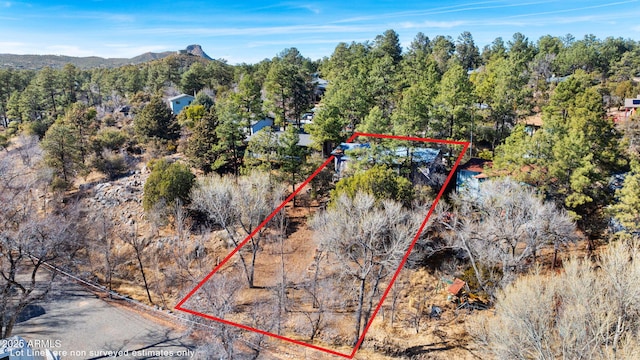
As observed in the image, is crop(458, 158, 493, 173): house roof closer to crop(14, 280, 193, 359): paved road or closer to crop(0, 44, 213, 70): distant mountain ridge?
crop(14, 280, 193, 359): paved road

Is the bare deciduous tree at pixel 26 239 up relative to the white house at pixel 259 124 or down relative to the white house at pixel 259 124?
down

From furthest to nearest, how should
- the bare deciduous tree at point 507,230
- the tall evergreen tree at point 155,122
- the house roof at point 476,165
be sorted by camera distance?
the tall evergreen tree at point 155,122 → the house roof at point 476,165 → the bare deciduous tree at point 507,230

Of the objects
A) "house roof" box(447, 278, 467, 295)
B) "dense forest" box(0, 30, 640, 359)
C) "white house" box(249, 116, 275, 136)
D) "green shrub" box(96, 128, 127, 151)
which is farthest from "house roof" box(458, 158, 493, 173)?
"green shrub" box(96, 128, 127, 151)

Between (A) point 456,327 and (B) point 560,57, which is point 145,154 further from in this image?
(B) point 560,57

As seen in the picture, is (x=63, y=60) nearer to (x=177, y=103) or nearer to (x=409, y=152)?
(x=177, y=103)

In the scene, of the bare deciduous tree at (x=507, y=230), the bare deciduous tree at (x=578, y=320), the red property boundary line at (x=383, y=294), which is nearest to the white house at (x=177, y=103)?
the red property boundary line at (x=383, y=294)

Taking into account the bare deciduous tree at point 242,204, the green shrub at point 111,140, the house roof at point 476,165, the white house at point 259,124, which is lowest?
the bare deciduous tree at point 242,204

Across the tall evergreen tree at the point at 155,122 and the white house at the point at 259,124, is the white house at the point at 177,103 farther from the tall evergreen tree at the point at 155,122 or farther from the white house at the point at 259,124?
the white house at the point at 259,124
